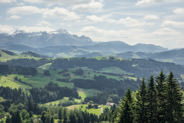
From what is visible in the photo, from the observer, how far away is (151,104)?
50500 mm

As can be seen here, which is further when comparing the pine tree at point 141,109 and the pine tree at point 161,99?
the pine tree at point 141,109

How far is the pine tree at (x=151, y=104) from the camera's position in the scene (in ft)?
165

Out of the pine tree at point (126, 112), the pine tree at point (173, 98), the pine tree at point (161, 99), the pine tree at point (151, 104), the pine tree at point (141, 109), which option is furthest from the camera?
the pine tree at point (126, 112)

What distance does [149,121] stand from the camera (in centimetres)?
5088

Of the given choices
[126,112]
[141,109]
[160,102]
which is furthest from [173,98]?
[126,112]

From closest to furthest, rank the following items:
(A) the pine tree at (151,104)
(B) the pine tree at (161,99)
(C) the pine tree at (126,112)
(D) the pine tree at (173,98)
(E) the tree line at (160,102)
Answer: (D) the pine tree at (173,98) < (E) the tree line at (160,102) < (B) the pine tree at (161,99) < (A) the pine tree at (151,104) < (C) the pine tree at (126,112)

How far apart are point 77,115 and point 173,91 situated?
405 feet

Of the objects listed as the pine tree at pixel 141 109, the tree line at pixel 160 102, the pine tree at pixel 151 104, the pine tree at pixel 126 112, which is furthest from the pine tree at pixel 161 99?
the pine tree at pixel 126 112

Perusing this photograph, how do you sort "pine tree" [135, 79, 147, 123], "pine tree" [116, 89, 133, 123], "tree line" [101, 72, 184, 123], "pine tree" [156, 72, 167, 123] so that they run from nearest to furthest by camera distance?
"tree line" [101, 72, 184, 123], "pine tree" [156, 72, 167, 123], "pine tree" [135, 79, 147, 123], "pine tree" [116, 89, 133, 123]

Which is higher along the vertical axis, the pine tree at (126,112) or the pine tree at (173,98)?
the pine tree at (173,98)

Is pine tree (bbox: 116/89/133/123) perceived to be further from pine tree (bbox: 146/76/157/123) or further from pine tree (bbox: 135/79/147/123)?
pine tree (bbox: 146/76/157/123)

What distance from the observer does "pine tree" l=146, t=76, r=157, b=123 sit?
50.3m

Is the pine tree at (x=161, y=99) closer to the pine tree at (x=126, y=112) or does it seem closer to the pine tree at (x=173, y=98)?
the pine tree at (x=173, y=98)

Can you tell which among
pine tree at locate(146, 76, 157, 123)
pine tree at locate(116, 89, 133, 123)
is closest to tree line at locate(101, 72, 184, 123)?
pine tree at locate(146, 76, 157, 123)
